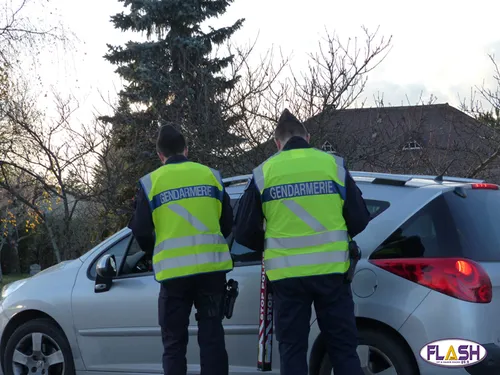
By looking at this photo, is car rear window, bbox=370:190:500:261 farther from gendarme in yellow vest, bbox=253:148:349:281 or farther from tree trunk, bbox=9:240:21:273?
tree trunk, bbox=9:240:21:273

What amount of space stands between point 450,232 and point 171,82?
10244mm

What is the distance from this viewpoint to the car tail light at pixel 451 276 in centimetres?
388

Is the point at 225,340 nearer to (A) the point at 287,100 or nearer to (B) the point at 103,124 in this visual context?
(A) the point at 287,100

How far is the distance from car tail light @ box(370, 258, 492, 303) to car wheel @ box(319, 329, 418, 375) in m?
0.38

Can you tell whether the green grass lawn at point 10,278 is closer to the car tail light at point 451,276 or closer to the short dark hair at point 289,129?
the short dark hair at point 289,129

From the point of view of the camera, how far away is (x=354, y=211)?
3969mm

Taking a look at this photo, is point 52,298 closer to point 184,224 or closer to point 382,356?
point 184,224

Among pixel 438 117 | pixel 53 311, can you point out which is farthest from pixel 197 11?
pixel 53 311

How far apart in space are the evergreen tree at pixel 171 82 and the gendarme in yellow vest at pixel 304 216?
309 inches

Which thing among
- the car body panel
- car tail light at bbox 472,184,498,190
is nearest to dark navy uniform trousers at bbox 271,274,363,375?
car tail light at bbox 472,184,498,190

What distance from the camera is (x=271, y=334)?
4.29 metres

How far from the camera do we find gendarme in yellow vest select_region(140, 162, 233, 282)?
4.41 m

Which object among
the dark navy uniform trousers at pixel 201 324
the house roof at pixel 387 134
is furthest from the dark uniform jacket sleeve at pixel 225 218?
the house roof at pixel 387 134

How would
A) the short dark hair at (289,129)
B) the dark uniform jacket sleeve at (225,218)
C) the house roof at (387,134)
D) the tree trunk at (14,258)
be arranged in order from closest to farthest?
the short dark hair at (289,129)
the dark uniform jacket sleeve at (225,218)
the house roof at (387,134)
the tree trunk at (14,258)
